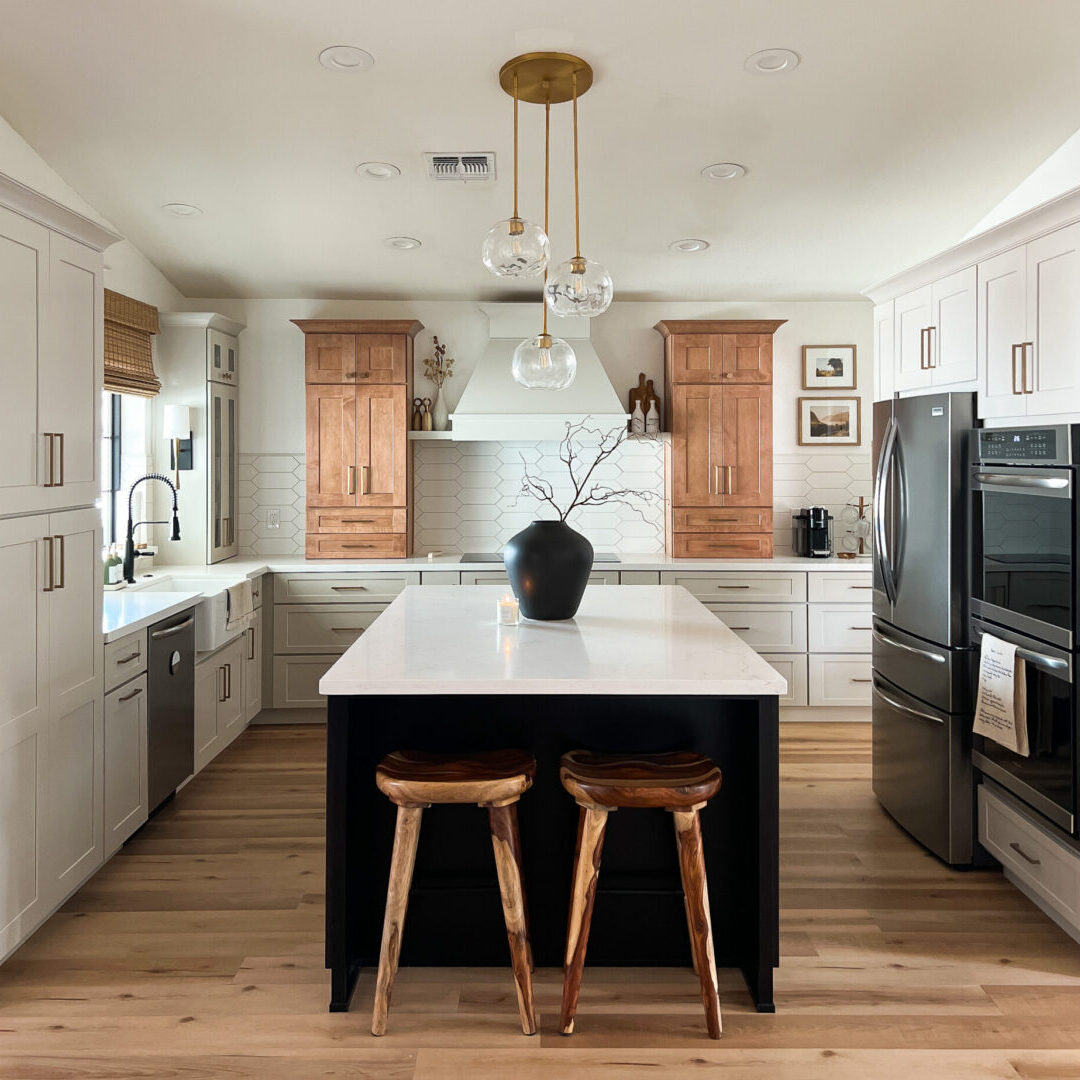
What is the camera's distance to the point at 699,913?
2322mm

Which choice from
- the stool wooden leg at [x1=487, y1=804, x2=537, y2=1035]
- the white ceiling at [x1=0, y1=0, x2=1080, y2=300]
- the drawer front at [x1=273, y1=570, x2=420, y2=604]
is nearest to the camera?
the stool wooden leg at [x1=487, y1=804, x2=537, y2=1035]

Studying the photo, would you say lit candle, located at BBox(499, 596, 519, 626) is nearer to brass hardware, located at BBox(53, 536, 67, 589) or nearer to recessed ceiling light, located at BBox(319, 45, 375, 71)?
brass hardware, located at BBox(53, 536, 67, 589)

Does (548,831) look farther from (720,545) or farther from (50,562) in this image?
(720,545)

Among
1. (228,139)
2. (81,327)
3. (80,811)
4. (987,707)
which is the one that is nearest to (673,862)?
(987,707)

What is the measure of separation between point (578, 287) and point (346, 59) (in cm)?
130

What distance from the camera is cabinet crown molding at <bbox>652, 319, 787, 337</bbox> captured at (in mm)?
5508

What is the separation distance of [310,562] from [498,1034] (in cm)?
350

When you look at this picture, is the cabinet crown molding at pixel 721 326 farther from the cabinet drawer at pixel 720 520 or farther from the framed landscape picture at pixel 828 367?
the cabinet drawer at pixel 720 520

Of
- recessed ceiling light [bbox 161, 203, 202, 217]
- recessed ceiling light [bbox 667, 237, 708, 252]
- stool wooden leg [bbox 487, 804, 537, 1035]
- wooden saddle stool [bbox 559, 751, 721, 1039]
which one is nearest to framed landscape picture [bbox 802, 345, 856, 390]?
recessed ceiling light [bbox 667, 237, 708, 252]

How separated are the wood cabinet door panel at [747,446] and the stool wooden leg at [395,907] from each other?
370cm

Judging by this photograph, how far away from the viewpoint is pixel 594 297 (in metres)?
2.74

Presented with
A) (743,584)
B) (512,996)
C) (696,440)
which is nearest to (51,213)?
(512,996)

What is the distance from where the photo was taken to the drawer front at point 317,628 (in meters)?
5.29

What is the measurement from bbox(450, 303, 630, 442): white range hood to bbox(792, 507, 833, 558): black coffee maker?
1257 mm
